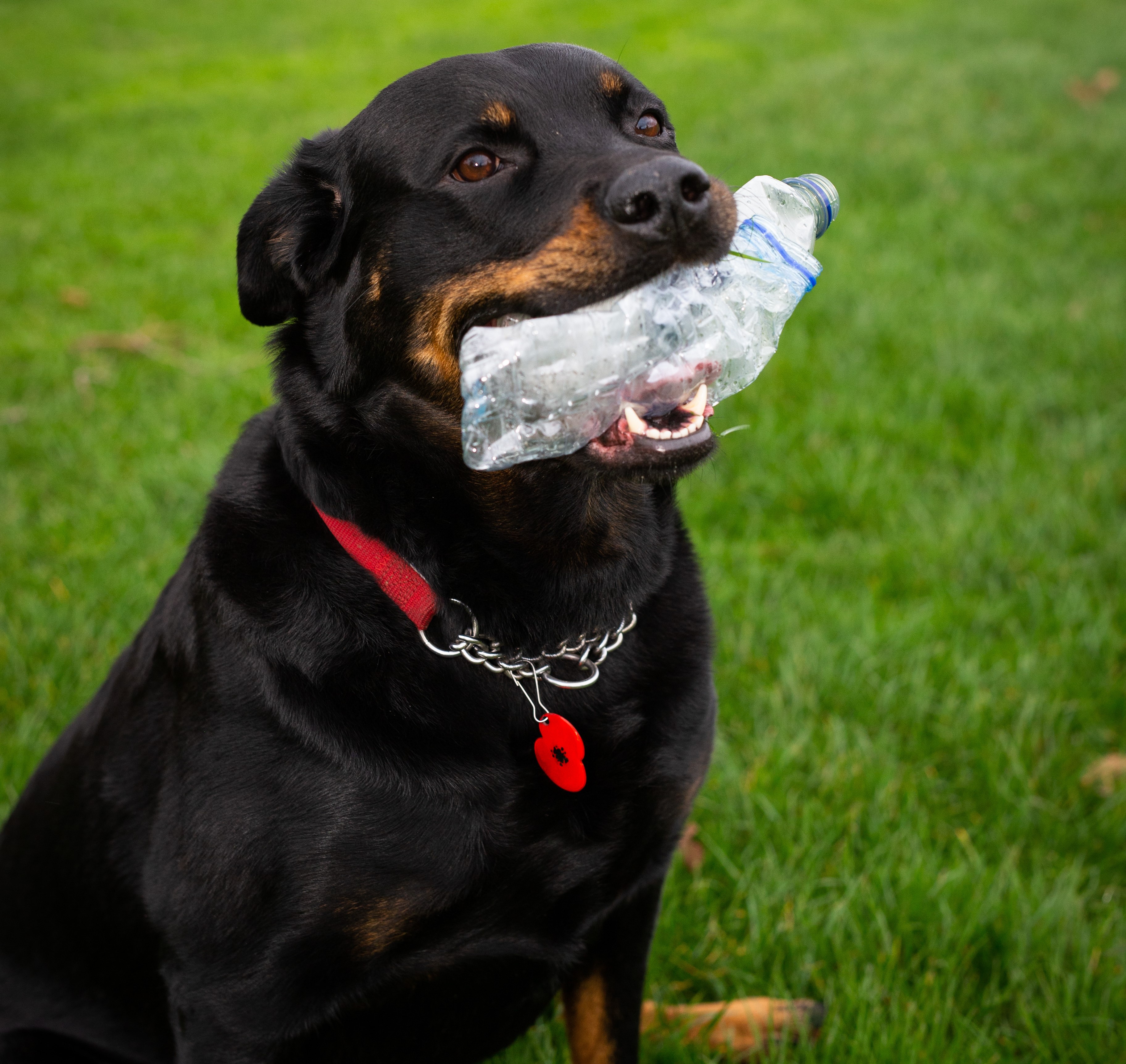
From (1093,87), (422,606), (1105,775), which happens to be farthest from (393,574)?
(1093,87)

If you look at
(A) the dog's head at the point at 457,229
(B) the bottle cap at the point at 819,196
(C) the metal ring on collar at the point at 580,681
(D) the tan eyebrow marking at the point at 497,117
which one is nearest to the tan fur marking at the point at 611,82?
(A) the dog's head at the point at 457,229

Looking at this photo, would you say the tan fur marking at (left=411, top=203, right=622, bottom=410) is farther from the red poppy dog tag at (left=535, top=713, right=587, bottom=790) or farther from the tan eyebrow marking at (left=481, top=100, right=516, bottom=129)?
the red poppy dog tag at (left=535, top=713, right=587, bottom=790)

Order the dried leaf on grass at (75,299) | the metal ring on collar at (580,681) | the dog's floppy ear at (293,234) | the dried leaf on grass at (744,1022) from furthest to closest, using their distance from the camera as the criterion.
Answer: the dried leaf on grass at (75,299), the dried leaf on grass at (744,1022), the dog's floppy ear at (293,234), the metal ring on collar at (580,681)

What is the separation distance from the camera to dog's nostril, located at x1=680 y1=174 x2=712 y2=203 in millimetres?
1729

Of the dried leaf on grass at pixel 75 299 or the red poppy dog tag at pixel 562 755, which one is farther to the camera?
the dried leaf on grass at pixel 75 299

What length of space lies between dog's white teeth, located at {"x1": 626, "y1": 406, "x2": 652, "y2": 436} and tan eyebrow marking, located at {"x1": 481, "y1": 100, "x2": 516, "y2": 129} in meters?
0.63

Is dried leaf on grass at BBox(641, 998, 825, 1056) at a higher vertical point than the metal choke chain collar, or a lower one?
lower

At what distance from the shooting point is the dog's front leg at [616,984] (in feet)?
7.13

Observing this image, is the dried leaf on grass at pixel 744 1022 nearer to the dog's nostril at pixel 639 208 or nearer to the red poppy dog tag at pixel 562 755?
the red poppy dog tag at pixel 562 755

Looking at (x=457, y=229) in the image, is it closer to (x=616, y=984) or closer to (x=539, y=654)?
(x=539, y=654)

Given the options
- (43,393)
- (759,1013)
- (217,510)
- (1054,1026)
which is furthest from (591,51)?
(43,393)

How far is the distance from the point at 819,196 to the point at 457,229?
2.43ft

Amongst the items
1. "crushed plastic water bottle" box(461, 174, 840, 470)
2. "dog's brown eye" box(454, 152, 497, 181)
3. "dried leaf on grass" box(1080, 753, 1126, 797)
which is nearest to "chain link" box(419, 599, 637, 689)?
"crushed plastic water bottle" box(461, 174, 840, 470)

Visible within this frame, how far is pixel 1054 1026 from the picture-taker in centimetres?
226
